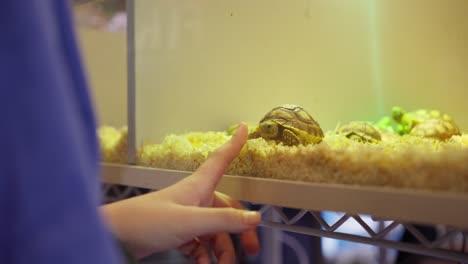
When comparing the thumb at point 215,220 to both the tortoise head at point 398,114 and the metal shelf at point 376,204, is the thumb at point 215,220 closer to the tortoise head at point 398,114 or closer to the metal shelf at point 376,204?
the metal shelf at point 376,204

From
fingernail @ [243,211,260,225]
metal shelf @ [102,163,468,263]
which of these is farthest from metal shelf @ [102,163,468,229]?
fingernail @ [243,211,260,225]

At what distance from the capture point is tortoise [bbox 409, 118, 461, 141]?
1139 millimetres

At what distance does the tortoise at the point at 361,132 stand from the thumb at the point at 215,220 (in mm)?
502

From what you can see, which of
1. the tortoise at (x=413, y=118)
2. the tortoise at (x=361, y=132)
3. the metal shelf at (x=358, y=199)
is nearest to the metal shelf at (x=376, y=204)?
the metal shelf at (x=358, y=199)

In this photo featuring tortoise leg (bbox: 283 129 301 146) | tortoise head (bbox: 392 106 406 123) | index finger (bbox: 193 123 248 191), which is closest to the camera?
index finger (bbox: 193 123 248 191)

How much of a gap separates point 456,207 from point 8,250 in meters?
0.44

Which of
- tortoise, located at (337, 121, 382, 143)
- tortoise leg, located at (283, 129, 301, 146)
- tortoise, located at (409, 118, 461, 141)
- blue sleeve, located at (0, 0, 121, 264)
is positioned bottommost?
tortoise, located at (409, 118, 461, 141)

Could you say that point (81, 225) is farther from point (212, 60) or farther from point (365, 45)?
point (365, 45)

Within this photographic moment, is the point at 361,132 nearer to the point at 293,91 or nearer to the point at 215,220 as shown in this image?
the point at 293,91

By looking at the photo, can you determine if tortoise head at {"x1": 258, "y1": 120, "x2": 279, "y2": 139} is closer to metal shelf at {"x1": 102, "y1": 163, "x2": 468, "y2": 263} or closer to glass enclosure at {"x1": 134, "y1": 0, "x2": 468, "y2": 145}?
metal shelf at {"x1": 102, "y1": 163, "x2": 468, "y2": 263}

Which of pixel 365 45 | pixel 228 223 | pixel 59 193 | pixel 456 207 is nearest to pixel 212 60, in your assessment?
pixel 365 45

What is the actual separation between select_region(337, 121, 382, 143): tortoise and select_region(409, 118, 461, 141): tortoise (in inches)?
5.1

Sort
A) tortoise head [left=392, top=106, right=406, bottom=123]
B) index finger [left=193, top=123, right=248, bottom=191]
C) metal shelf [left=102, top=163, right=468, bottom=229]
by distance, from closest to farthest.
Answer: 1. metal shelf [left=102, top=163, right=468, bottom=229]
2. index finger [left=193, top=123, right=248, bottom=191]
3. tortoise head [left=392, top=106, right=406, bottom=123]

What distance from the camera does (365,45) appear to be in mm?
1556
